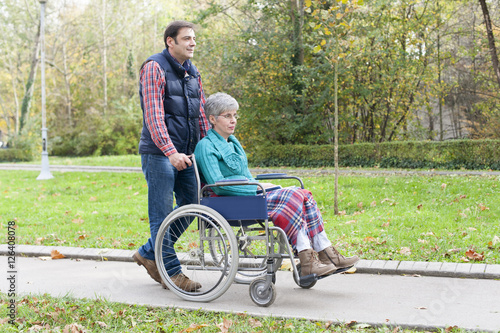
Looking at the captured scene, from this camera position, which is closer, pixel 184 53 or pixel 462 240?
pixel 184 53

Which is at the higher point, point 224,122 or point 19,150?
point 224,122

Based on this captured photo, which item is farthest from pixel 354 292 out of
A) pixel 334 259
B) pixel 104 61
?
pixel 104 61

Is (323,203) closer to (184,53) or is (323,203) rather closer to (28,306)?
(184,53)

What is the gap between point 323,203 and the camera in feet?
30.1

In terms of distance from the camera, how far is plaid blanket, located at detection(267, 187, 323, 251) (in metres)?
4.04

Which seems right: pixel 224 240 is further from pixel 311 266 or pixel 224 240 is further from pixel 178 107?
pixel 178 107

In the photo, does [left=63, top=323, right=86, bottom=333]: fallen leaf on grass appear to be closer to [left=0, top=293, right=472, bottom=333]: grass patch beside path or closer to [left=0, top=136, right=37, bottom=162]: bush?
[left=0, top=293, right=472, bottom=333]: grass patch beside path

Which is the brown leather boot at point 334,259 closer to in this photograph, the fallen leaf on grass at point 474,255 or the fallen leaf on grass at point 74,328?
the fallen leaf on grass at point 474,255

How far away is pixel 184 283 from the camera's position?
4375mm

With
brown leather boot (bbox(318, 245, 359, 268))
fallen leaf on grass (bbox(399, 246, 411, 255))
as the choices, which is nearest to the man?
brown leather boot (bbox(318, 245, 359, 268))

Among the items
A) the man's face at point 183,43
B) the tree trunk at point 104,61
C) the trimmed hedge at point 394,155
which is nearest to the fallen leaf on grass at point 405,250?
the man's face at point 183,43

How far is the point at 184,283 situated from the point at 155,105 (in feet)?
4.36

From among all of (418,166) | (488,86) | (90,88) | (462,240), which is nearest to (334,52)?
(462,240)

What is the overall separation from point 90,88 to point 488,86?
83.1ft
